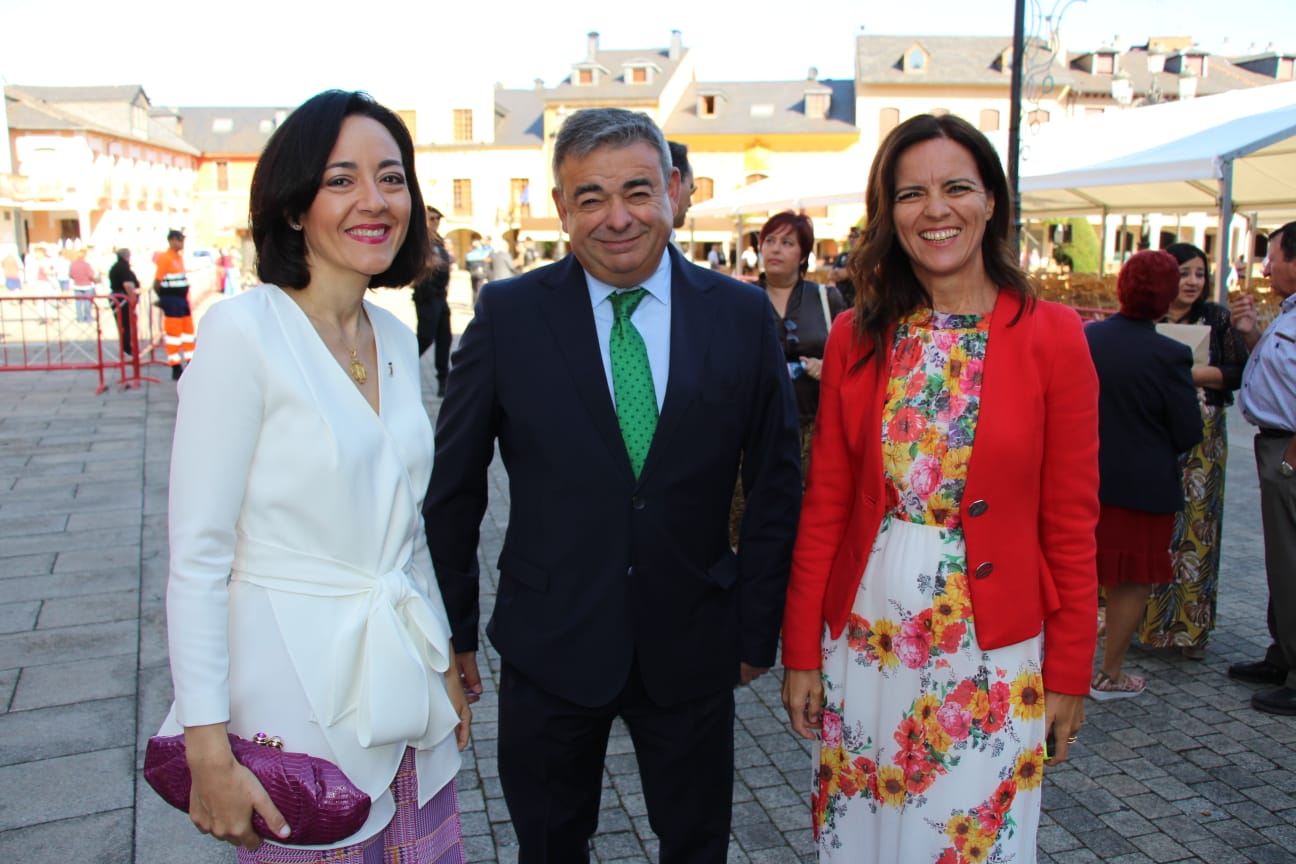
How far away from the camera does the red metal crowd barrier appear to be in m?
12.9

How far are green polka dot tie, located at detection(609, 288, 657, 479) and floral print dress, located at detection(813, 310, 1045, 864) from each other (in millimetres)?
512

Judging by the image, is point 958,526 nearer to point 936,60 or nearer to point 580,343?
point 580,343

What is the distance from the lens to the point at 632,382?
213 cm

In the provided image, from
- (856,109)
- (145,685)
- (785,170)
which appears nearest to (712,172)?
(785,170)

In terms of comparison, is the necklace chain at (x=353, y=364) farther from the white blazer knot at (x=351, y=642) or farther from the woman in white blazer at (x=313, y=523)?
the white blazer knot at (x=351, y=642)

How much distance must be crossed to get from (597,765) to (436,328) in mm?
8350

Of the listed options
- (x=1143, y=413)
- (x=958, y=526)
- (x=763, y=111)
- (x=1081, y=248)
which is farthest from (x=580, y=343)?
(x=763, y=111)

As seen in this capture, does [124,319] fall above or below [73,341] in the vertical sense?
above

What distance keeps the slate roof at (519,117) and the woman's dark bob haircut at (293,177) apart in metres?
56.1

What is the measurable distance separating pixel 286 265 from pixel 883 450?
49.6 inches

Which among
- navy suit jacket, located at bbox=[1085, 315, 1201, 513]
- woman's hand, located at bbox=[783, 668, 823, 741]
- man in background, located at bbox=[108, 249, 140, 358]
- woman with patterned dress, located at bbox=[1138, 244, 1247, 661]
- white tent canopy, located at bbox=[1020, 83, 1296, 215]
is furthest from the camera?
man in background, located at bbox=[108, 249, 140, 358]

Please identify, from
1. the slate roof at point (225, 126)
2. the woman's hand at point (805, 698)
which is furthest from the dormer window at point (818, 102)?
the woman's hand at point (805, 698)

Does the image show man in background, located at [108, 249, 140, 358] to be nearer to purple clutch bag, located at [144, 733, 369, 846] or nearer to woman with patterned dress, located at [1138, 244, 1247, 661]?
woman with patterned dress, located at [1138, 244, 1247, 661]

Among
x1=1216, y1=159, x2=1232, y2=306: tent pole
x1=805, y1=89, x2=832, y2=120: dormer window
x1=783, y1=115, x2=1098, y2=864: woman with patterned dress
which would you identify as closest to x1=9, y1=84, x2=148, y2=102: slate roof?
x1=805, y1=89, x2=832, y2=120: dormer window
